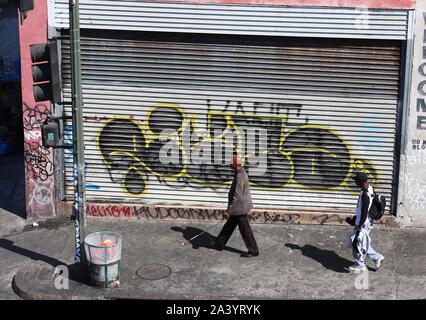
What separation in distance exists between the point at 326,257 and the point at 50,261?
451cm

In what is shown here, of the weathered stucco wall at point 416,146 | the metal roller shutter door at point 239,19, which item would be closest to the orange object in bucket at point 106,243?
the metal roller shutter door at point 239,19

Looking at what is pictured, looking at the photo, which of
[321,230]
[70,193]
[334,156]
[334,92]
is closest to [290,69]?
[334,92]

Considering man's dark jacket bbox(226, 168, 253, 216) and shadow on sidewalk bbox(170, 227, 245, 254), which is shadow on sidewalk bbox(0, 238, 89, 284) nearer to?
shadow on sidewalk bbox(170, 227, 245, 254)

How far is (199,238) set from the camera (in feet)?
38.2

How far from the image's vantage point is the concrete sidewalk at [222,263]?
9555mm

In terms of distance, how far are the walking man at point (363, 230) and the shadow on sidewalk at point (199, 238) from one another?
199 cm

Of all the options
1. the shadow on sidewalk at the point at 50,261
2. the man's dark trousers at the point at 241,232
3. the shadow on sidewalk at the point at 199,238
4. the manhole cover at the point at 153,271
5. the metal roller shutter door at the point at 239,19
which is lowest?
the manhole cover at the point at 153,271

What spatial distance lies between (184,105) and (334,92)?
2752 mm

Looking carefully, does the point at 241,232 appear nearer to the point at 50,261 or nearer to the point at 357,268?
the point at 357,268

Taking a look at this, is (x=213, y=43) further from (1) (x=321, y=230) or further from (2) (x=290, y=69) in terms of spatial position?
(1) (x=321, y=230)

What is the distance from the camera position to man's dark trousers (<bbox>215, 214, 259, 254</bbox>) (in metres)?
10.6

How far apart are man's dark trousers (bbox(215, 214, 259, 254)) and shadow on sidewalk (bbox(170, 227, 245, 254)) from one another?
27cm

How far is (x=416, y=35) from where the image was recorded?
11.5 m

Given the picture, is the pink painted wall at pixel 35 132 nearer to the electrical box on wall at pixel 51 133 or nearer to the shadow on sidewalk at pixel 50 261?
the shadow on sidewalk at pixel 50 261
